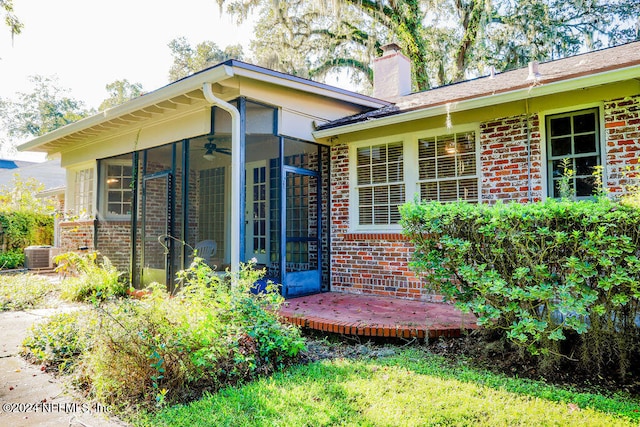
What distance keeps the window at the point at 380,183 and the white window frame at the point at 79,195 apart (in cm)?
604

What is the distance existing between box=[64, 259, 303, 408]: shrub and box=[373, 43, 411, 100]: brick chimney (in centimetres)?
683

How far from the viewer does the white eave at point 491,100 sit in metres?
4.35

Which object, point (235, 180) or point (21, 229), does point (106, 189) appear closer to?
point (235, 180)

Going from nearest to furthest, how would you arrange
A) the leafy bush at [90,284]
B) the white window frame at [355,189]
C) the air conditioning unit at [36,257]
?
the white window frame at [355,189], the leafy bush at [90,284], the air conditioning unit at [36,257]

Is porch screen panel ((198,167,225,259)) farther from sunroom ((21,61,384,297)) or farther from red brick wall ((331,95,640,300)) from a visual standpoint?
red brick wall ((331,95,640,300))

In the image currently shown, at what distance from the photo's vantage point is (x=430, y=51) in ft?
51.2

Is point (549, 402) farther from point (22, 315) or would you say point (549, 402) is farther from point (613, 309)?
point (22, 315)

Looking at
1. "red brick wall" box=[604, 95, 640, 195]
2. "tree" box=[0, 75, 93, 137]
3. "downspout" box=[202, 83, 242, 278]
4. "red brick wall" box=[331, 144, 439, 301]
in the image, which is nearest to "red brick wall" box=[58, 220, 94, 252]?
"downspout" box=[202, 83, 242, 278]

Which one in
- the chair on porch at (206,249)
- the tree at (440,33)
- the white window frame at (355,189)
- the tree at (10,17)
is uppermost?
the tree at (440,33)

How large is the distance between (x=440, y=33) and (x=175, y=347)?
51.5 ft

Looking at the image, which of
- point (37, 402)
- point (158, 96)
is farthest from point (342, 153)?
point (37, 402)

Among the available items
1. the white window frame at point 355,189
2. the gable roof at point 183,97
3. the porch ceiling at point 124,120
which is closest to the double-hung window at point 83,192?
the porch ceiling at point 124,120

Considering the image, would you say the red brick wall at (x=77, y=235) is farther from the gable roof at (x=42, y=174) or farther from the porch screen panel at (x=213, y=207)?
the gable roof at (x=42, y=174)

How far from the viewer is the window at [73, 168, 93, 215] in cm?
961
